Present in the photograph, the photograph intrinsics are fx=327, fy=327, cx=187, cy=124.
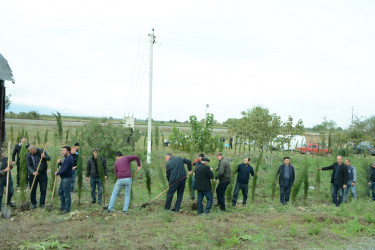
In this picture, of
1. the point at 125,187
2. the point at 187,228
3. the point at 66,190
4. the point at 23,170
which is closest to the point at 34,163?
the point at 23,170

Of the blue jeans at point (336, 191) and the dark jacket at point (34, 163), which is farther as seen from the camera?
the blue jeans at point (336, 191)

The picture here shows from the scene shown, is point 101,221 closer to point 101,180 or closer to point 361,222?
point 101,180

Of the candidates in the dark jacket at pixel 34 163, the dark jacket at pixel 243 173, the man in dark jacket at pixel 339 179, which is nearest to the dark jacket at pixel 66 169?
the dark jacket at pixel 34 163

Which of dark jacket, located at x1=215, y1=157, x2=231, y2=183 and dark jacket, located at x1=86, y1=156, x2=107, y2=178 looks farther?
dark jacket, located at x1=86, y1=156, x2=107, y2=178

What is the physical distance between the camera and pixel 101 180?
8.77m

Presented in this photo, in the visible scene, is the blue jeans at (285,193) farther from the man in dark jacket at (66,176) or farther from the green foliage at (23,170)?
the green foliage at (23,170)

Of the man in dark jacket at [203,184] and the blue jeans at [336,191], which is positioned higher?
the man in dark jacket at [203,184]

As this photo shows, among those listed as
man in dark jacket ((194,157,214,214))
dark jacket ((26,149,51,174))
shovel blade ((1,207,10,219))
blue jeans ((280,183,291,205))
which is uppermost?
dark jacket ((26,149,51,174))

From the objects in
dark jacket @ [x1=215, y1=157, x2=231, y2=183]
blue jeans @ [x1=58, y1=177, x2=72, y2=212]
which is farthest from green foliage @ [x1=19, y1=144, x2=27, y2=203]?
dark jacket @ [x1=215, y1=157, x2=231, y2=183]

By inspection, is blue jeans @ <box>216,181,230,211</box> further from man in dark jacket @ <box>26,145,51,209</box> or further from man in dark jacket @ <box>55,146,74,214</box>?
man in dark jacket @ <box>26,145,51,209</box>

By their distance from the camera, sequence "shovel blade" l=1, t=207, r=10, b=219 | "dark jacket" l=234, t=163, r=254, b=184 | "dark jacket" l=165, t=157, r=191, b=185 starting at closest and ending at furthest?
"shovel blade" l=1, t=207, r=10, b=219 < "dark jacket" l=165, t=157, r=191, b=185 < "dark jacket" l=234, t=163, r=254, b=184

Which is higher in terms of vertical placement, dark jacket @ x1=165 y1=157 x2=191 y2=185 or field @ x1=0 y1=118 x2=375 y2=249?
dark jacket @ x1=165 y1=157 x2=191 y2=185

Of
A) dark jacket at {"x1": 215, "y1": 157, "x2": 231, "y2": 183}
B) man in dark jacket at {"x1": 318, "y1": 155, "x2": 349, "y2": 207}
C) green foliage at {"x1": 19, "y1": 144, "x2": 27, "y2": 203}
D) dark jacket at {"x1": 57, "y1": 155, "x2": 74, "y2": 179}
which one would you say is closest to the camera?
dark jacket at {"x1": 57, "y1": 155, "x2": 74, "y2": 179}

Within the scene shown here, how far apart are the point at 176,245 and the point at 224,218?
7.09 feet
